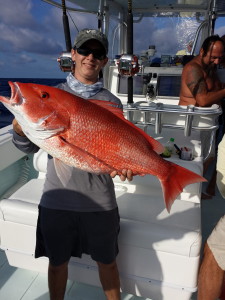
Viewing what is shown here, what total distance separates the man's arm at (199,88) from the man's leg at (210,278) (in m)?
1.98

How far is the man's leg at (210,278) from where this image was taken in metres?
1.97

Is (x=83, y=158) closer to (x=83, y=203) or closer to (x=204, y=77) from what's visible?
(x=83, y=203)

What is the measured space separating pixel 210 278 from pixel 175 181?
3.07 ft

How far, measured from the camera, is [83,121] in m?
1.37

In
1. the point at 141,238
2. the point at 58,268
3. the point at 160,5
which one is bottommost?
the point at 58,268

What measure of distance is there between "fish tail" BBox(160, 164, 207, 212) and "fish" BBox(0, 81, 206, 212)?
0.10 feet

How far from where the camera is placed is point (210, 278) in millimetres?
1985

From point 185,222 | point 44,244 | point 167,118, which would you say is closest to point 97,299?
point 44,244

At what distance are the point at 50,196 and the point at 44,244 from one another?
38cm

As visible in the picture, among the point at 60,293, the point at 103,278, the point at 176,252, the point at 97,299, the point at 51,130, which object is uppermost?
the point at 51,130

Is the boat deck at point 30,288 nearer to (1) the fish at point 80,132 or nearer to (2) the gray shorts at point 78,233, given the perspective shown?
(2) the gray shorts at point 78,233

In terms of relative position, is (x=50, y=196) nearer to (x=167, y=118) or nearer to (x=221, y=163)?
Answer: (x=221, y=163)

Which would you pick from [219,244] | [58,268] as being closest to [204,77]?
[219,244]

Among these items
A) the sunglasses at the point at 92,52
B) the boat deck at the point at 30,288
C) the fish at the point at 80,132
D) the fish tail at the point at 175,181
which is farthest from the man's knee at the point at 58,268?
the sunglasses at the point at 92,52
